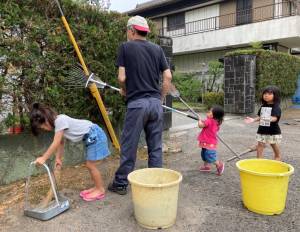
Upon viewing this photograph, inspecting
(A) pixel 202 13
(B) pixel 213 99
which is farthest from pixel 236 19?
(B) pixel 213 99

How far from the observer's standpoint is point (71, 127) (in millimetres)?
3365

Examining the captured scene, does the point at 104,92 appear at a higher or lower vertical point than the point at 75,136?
higher

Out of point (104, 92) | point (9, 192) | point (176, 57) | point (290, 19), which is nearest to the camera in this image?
point (9, 192)

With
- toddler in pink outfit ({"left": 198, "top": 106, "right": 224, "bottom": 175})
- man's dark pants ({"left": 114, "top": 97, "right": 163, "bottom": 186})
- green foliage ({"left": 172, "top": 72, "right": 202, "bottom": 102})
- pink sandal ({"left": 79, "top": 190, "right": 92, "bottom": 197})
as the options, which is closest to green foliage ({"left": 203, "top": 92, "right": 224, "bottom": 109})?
green foliage ({"left": 172, "top": 72, "right": 202, "bottom": 102})

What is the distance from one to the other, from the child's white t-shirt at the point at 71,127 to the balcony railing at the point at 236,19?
15.2 m

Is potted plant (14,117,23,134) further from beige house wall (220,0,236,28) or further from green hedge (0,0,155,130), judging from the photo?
beige house wall (220,0,236,28)

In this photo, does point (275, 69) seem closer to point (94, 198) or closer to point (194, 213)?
point (194, 213)

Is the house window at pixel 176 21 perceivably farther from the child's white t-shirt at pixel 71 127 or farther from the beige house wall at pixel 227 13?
the child's white t-shirt at pixel 71 127

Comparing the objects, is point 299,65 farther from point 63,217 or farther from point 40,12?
point 63,217

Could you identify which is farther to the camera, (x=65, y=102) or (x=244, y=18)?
(x=244, y=18)

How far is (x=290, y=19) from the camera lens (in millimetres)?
16328

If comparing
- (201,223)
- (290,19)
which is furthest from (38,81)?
(290,19)

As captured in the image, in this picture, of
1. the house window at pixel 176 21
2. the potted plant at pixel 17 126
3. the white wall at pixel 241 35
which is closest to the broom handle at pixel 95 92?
the potted plant at pixel 17 126

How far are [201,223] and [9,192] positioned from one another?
2292 mm
